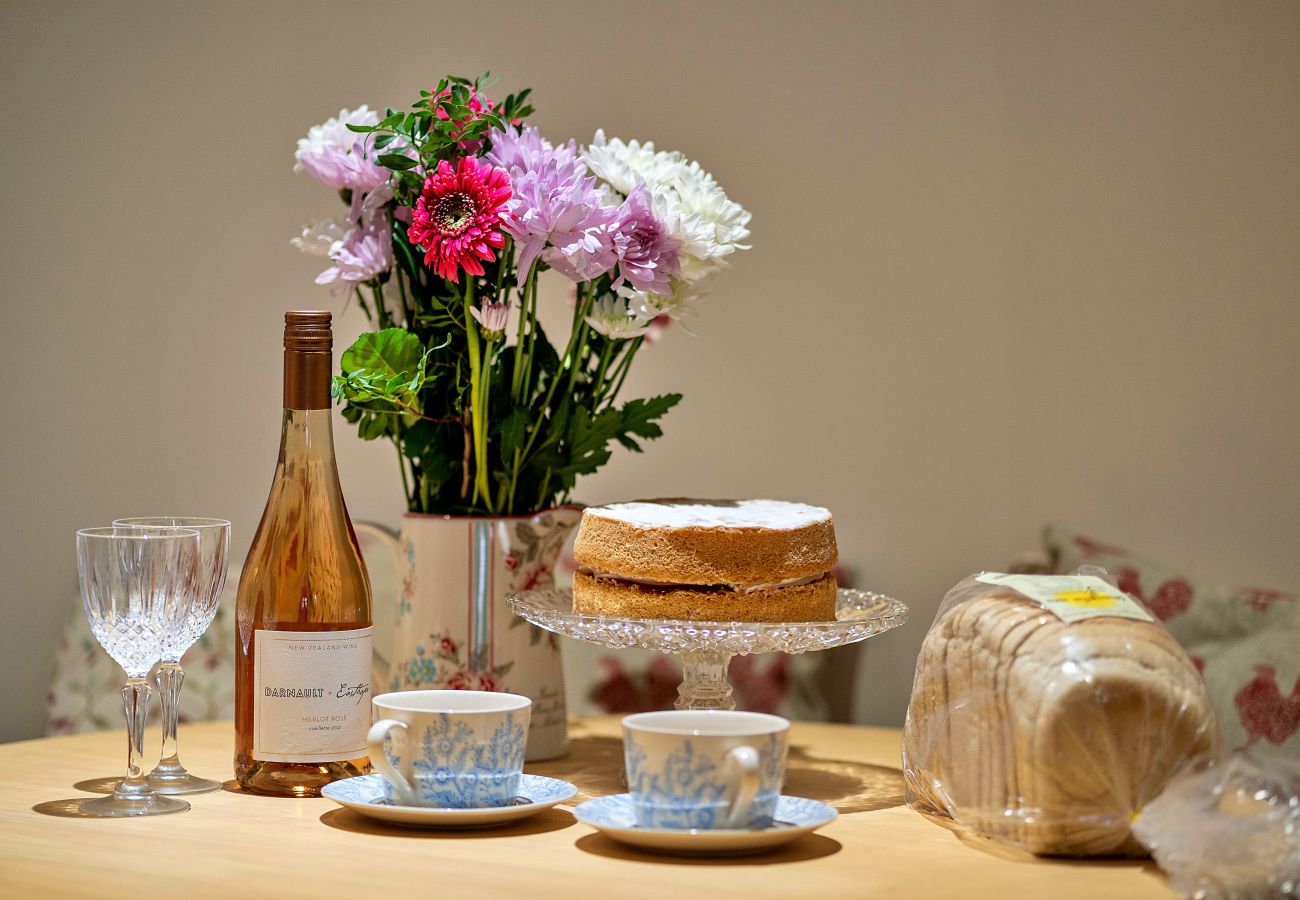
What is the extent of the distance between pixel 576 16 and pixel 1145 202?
32.2 inches

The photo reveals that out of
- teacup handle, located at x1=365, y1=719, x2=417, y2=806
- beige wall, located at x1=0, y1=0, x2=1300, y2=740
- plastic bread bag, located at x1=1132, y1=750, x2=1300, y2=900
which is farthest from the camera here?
beige wall, located at x1=0, y1=0, x2=1300, y2=740

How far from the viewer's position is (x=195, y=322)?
2188 millimetres

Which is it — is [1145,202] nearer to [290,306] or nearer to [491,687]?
[491,687]

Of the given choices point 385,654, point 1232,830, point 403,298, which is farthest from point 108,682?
point 1232,830

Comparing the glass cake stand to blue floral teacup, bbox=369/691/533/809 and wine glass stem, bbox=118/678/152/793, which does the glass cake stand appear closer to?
blue floral teacup, bbox=369/691/533/809

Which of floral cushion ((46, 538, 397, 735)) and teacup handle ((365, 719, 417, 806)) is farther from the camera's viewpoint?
floral cushion ((46, 538, 397, 735))

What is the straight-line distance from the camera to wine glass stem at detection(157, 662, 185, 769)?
105 cm

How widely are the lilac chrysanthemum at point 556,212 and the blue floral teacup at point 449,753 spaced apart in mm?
366

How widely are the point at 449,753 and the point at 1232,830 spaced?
1.57ft

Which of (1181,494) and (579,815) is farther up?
(1181,494)

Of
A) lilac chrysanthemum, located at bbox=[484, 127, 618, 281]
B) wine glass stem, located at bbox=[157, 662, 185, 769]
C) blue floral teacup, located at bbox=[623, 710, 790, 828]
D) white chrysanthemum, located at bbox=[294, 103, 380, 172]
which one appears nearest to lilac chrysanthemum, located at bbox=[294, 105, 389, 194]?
white chrysanthemum, located at bbox=[294, 103, 380, 172]

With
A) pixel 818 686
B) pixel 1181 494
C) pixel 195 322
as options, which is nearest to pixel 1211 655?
pixel 1181 494

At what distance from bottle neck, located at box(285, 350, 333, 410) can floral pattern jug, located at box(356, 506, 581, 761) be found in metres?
0.17

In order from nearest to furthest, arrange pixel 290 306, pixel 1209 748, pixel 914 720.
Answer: pixel 1209 748 → pixel 914 720 → pixel 290 306
